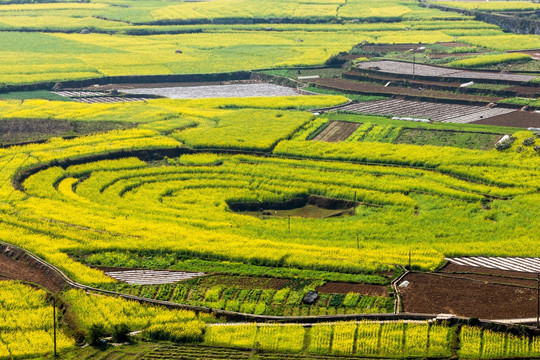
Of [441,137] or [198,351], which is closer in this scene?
[198,351]

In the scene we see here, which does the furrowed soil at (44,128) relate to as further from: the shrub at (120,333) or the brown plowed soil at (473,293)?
the brown plowed soil at (473,293)

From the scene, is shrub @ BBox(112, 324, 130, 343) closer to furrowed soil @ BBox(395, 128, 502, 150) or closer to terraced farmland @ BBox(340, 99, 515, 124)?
furrowed soil @ BBox(395, 128, 502, 150)

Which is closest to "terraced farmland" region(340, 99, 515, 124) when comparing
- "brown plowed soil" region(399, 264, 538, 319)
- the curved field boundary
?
the curved field boundary

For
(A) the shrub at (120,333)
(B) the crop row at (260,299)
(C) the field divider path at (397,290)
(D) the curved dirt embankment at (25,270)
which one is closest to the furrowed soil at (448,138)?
(C) the field divider path at (397,290)

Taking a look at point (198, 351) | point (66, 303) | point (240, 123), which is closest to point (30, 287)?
point (66, 303)

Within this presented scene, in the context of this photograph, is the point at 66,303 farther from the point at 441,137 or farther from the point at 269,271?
the point at 441,137

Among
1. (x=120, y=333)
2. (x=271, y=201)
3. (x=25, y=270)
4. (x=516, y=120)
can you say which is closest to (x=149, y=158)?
(x=271, y=201)
